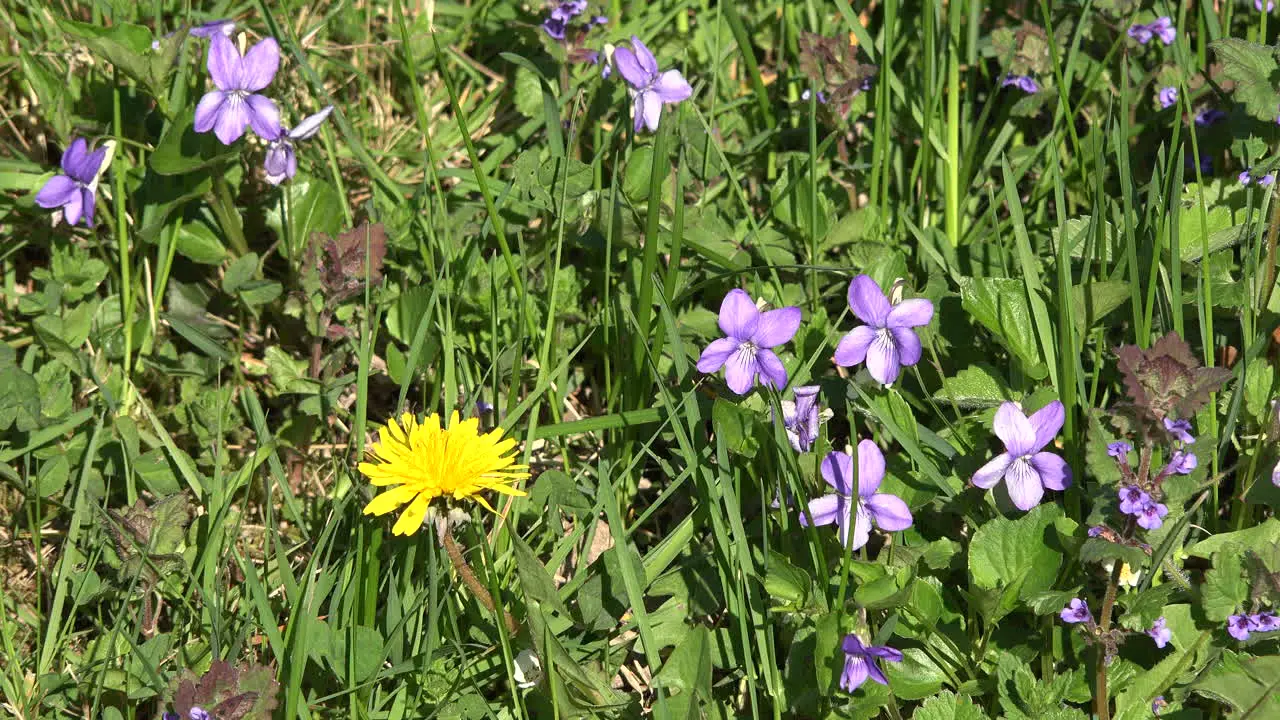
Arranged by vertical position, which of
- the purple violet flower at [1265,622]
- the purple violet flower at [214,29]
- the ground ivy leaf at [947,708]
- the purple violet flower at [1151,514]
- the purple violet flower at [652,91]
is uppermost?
the purple violet flower at [214,29]

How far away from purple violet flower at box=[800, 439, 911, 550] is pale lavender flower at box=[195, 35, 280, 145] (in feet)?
4.93

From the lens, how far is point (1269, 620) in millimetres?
2090

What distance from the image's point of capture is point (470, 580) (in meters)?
2.22

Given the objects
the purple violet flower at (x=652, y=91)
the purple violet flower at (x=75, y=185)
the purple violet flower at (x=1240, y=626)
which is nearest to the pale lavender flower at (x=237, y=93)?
the purple violet flower at (x=75, y=185)

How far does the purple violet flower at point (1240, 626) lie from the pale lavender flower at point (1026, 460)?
35 centimetres

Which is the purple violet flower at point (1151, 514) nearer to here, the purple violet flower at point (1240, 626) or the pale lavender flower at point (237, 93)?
the purple violet flower at point (1240, 626)

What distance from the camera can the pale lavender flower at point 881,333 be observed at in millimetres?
2258

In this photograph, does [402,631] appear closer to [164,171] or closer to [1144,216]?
[164,171]

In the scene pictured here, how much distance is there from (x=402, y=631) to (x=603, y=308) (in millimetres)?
949

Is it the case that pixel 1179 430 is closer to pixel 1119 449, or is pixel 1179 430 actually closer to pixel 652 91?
pixel 1119 449

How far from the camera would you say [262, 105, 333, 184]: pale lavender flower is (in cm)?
280

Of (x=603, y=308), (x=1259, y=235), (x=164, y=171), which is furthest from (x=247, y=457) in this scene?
(x=1259, y=235)

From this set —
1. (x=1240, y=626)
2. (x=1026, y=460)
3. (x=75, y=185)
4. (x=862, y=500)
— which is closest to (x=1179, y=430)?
(x=1026, y=460)

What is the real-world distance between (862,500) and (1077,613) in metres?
0.41
